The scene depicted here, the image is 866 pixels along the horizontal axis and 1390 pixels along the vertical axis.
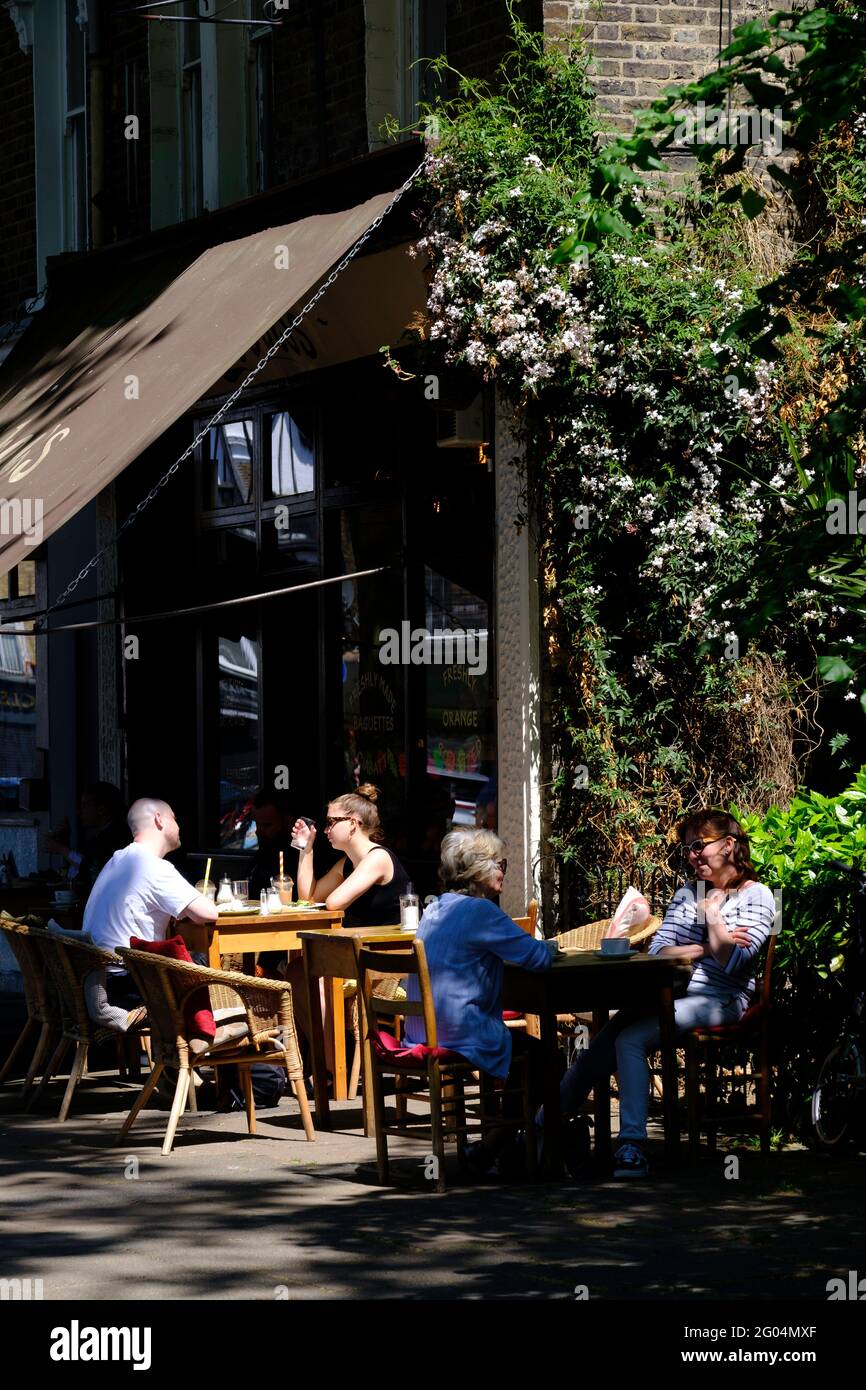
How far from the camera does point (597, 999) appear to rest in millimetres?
8336

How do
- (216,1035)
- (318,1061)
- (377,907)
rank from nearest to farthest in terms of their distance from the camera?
(216,1035) < (318,1061) < (377,907)

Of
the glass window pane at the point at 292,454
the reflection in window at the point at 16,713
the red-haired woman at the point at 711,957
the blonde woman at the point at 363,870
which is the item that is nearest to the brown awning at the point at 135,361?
the glass window pane at the point at 292,454

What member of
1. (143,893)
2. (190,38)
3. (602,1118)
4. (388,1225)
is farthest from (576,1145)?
(190,38)

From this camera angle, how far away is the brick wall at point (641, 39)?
11258 millimetres

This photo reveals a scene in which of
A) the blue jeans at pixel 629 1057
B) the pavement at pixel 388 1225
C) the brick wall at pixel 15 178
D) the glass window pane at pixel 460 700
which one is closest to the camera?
the pavement at pixel 388 1225

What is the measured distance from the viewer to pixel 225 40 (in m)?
14.5

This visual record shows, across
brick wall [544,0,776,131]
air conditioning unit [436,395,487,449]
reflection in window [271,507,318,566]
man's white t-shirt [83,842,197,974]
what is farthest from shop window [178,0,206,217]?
man's white t-shirt [83,842,197,974]

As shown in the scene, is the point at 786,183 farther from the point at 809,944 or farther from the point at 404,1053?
the point at 404,1053

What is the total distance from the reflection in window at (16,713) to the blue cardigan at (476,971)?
→ 9.18m

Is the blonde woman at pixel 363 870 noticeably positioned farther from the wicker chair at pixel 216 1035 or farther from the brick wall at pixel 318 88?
the brick wall at pixel 318 88

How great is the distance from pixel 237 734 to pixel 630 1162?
24.1 ft

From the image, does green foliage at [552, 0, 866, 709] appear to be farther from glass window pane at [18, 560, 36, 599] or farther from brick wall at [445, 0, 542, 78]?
glass window pane at [18, 560, 36, 599]

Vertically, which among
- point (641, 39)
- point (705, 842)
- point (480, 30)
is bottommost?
point (705, 842)
